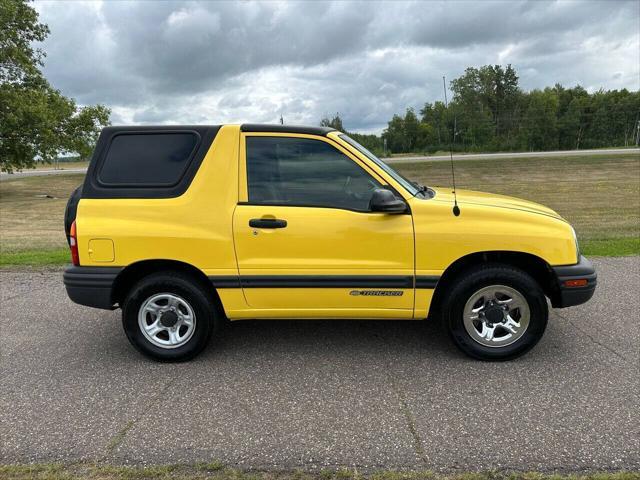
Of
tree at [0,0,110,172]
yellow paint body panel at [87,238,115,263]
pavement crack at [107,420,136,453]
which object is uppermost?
tree at [0,0,110,172]

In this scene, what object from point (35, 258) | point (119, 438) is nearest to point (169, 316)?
point (119, 438)

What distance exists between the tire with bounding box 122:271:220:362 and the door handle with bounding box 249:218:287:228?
733mm

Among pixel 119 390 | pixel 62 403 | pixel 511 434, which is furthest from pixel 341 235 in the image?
pixel 62 403

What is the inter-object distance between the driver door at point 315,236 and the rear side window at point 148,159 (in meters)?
0.49

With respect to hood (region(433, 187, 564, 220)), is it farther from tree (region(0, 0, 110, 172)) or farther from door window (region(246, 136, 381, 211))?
tree (region(0, 0, 110, 172))

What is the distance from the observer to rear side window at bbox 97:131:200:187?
3.72 metres

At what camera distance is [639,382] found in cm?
332

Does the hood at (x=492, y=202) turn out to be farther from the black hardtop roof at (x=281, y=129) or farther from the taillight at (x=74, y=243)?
the taillight at (x=74, y=243)

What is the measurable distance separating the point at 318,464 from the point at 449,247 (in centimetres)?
184

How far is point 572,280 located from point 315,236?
203 centimetres

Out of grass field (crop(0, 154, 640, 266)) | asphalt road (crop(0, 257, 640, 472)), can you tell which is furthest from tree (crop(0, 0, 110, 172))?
asphalt road (crop(0, 257, 640, 472))

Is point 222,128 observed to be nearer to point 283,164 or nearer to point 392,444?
point 283,164

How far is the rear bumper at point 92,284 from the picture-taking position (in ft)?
12.1

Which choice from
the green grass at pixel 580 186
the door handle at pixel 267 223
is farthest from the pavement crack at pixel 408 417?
the green grass at pixel 580 186
